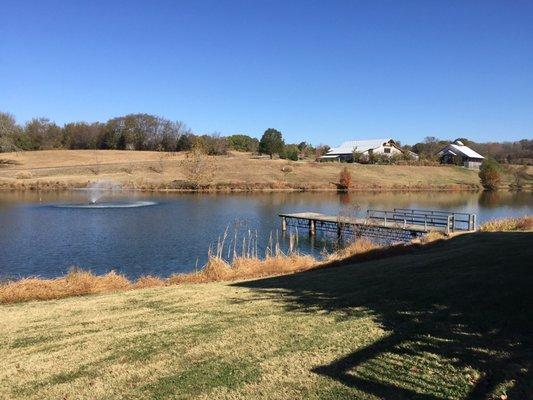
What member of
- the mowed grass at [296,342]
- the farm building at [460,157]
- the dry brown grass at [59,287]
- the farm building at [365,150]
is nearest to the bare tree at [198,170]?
the farm building at [365,150]

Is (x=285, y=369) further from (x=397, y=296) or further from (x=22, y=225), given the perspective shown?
(x=22, y=225)

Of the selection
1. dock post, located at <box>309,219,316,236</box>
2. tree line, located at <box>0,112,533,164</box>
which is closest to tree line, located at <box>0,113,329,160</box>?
tree line, located at <box>0,112,533,164</box>

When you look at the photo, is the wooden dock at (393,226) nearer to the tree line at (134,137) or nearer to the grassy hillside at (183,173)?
the grassy hillside at (183,173)

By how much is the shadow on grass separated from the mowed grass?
23 mm

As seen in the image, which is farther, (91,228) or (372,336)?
A: (91,228)

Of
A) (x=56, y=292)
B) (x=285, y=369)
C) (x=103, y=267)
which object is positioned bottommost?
(x=103, y=267)

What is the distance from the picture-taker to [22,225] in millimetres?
37000

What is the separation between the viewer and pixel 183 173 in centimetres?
8781

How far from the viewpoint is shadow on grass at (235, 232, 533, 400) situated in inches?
222

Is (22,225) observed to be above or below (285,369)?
below

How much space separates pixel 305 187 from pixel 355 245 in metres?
64.3

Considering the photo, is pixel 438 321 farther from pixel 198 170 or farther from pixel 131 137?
pixel 131 137

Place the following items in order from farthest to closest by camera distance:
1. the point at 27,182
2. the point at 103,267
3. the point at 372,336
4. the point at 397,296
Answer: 1. the point at 27,182
2. the point at 103,267
3. the point at 397,296
4. the point at 372,336

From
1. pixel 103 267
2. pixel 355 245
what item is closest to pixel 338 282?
pixel 355 245
